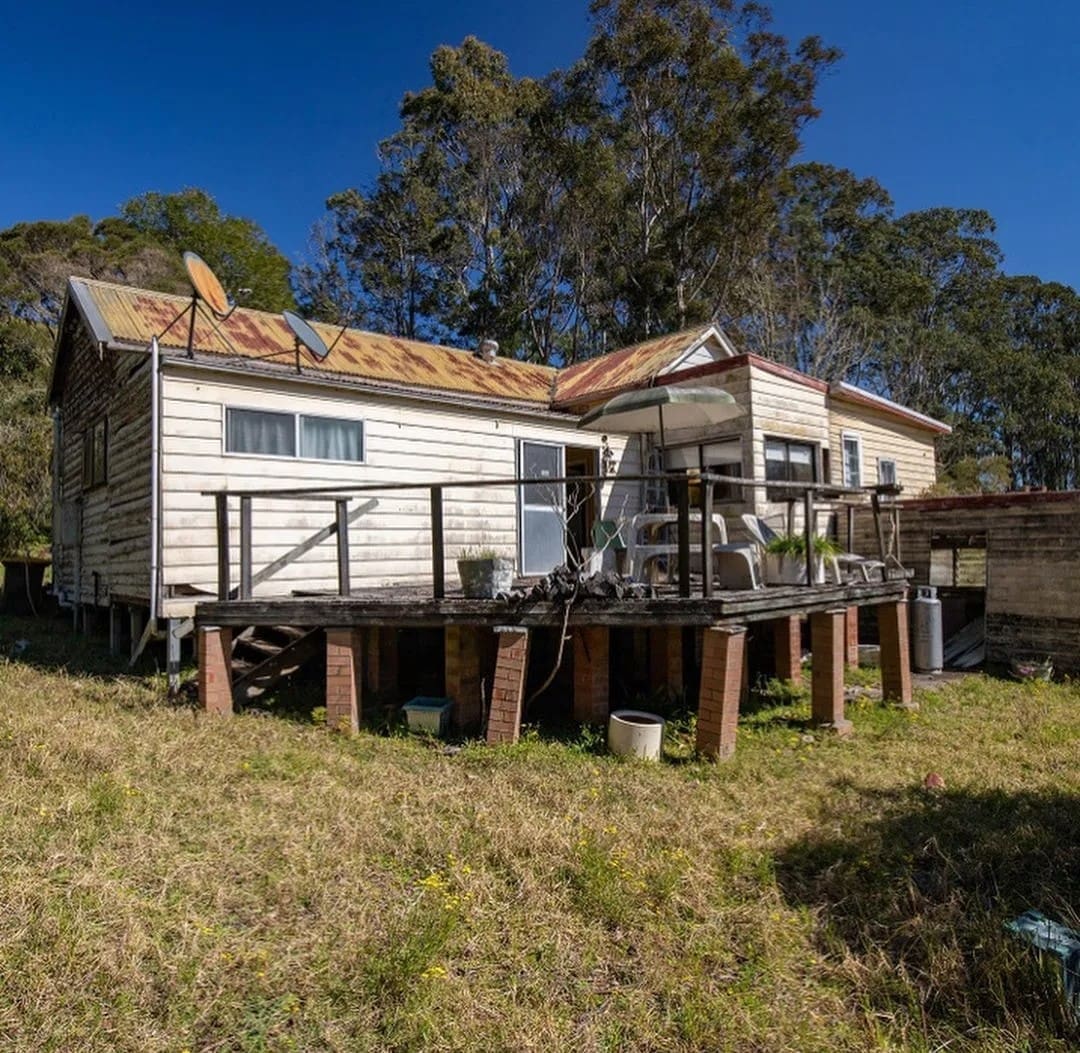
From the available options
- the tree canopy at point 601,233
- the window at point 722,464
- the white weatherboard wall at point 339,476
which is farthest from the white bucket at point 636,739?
the tree canopy at point 601,233

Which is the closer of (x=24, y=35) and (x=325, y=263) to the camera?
(x=24, y=35)

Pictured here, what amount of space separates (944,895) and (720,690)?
205 cm

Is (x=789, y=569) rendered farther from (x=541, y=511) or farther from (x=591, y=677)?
(x=541, y=511)

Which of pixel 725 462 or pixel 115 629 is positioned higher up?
pixel 725 462

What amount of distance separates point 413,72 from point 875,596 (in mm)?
29865

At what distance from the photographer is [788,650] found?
809cm

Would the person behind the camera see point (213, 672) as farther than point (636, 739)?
Yes

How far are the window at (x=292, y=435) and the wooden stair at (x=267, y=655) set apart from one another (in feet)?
6.65

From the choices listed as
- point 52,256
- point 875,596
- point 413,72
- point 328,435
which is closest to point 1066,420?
point 413,72

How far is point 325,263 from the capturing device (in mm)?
29562

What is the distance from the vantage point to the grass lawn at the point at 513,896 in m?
2.50

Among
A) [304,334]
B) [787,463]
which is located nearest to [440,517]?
[304,334]

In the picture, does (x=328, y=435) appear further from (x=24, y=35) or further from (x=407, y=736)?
(x=24, y=35)

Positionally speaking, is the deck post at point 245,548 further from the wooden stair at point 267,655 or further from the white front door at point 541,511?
the white front door at point 541,511
